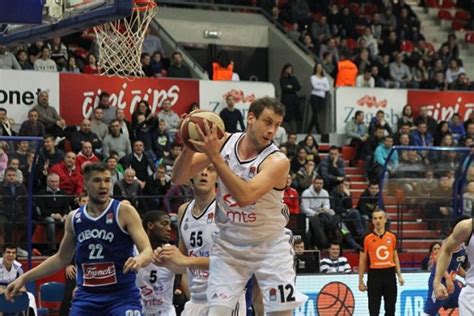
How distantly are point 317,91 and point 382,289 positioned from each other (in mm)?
9645

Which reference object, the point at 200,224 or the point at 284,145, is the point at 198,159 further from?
the point at 284,145

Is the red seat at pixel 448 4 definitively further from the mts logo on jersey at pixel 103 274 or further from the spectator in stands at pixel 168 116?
the mts logo on jersey at pixel 103 274

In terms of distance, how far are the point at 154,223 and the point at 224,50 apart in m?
18.4

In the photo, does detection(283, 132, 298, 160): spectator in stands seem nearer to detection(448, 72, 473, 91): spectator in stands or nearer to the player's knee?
detection(448, 72, 473, 91): spectator in stands

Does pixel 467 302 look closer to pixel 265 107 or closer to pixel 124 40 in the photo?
pixel 265 107

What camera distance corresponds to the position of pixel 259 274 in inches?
324

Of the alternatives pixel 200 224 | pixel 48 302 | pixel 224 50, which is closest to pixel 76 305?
pixel 200 224

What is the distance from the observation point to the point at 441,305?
14.7m

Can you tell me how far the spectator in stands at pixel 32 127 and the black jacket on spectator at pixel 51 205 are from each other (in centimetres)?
185

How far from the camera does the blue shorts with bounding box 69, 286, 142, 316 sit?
8945mm

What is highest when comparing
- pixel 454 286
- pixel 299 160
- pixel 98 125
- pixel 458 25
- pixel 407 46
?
pixel 458 25

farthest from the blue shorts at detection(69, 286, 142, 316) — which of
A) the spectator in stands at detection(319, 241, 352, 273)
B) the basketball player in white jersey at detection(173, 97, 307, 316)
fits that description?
the spectator in stands at detection(319, 241, 352, 273)

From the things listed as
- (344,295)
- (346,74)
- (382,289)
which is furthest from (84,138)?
(346,74)

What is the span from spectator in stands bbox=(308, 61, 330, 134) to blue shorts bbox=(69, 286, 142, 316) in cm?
Result: 1660
